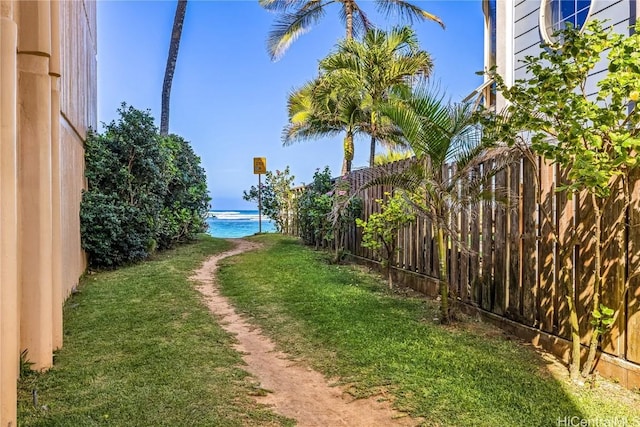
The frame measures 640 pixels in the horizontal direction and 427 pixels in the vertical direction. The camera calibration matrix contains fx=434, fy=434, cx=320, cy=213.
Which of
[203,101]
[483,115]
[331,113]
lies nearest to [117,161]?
[331,113]

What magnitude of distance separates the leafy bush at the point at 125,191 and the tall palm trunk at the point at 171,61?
2540 mm

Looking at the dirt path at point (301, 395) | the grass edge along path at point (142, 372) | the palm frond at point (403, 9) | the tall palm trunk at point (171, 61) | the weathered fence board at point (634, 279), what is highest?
the palm frond at point (403, 9)

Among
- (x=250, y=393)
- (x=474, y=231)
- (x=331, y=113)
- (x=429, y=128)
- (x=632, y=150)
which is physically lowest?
(x=250, y=393)

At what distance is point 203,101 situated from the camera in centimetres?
2844

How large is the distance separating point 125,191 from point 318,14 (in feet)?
25.6

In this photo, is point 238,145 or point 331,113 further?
point 238,145

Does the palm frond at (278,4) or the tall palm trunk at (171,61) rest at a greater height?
the palm frond at (278,4)

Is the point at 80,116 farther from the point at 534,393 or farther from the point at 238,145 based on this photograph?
the point at 238,145

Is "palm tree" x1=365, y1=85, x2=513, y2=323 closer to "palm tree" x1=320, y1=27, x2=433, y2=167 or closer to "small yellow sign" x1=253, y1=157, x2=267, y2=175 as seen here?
"palm tree" x1=320, y1=27, x2=433, y2=167

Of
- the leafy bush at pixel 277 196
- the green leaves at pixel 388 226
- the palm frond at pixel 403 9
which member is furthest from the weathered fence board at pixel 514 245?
the leafy bush at pixel 277 196

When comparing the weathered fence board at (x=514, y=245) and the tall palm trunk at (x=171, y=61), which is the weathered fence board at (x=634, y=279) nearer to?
the weathered fence board at (x=514, y=245)

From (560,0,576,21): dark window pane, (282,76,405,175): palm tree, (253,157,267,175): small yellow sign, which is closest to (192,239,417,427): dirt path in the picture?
(282,76,405,175): palm tree

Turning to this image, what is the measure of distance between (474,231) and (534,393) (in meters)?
2.36

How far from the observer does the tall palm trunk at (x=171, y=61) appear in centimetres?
1263
